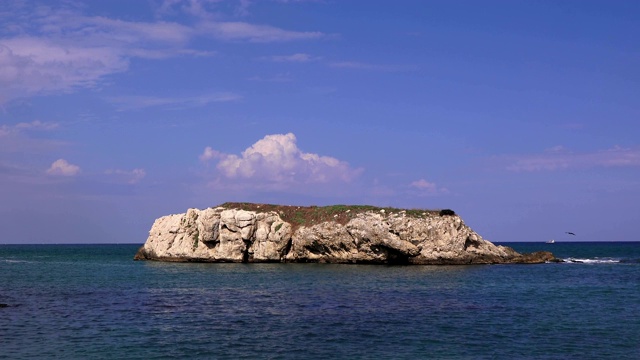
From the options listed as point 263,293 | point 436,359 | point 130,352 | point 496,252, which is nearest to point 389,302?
point 263,293

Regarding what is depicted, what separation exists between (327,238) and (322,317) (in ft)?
144

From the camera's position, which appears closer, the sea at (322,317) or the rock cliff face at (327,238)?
the sea at (322,317)

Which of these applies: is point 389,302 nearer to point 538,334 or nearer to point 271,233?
point 538,334

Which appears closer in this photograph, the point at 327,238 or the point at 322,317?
the point at 322,317

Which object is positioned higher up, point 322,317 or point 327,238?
point 327,238

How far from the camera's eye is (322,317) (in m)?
34.7

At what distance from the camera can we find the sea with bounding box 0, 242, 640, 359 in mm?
26453

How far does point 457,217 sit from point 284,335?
52469mm

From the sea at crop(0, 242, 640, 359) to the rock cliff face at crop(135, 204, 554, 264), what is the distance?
1534 cm

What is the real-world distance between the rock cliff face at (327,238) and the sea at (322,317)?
50.3 ft

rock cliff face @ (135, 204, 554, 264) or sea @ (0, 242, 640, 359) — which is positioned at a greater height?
rock cliff face @ (135, 204, 554, 264)

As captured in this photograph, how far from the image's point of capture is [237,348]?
26.8 metres

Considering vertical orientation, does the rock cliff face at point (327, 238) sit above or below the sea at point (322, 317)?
A: above

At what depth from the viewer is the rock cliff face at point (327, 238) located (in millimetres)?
76250
